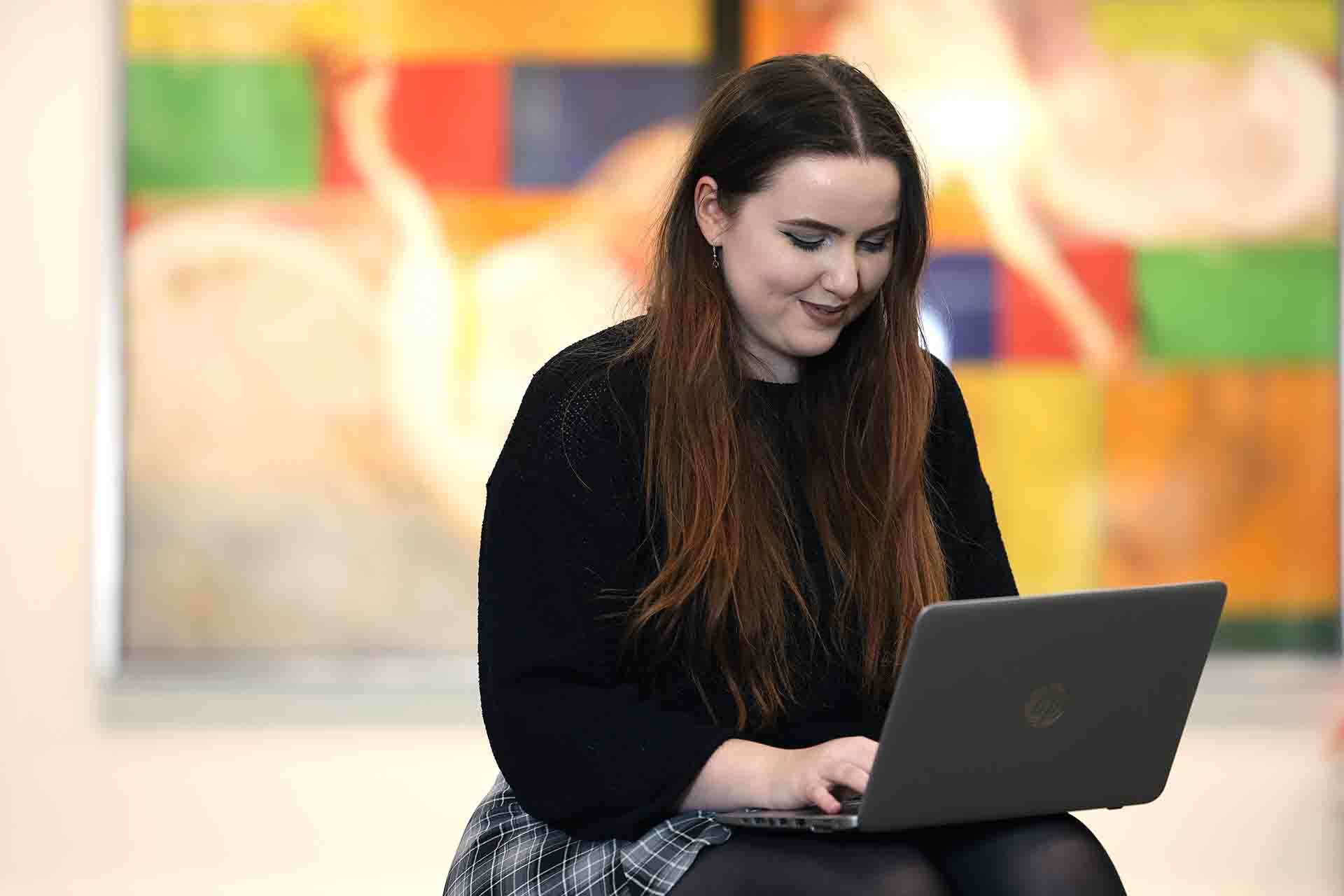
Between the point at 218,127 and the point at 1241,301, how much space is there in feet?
5.90

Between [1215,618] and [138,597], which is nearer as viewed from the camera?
[1215,618]

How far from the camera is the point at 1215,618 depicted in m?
1.35

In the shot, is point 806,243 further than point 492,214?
No

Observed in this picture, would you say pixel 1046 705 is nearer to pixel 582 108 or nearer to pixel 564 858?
pixel 564 858

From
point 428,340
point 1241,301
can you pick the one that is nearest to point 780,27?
point 428,340

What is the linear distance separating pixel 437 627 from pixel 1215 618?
1.74 m

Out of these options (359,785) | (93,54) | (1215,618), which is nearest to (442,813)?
(359,785)

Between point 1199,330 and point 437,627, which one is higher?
point 1199,330

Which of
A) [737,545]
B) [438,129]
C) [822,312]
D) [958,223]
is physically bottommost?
[737,545]

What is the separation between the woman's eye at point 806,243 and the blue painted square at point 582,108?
54.8 inches

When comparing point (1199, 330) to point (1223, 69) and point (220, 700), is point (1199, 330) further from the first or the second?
point (220, 700)

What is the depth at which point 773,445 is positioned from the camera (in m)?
1.59

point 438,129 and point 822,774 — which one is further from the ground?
point 438,129

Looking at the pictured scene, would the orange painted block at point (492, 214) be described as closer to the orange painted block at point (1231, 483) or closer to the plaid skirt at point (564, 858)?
the orange painted block at point (1231, 483)
